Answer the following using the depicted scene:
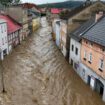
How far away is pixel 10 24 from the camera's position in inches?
2199

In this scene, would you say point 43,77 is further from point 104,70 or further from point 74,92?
point 104,70

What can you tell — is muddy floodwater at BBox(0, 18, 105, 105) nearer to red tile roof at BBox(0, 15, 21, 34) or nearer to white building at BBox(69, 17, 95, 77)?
white building at BBox(69, 17, 95, 77)

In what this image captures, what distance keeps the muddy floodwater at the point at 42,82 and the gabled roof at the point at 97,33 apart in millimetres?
6847

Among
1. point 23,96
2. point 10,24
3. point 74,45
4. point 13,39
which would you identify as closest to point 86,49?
point 74,45

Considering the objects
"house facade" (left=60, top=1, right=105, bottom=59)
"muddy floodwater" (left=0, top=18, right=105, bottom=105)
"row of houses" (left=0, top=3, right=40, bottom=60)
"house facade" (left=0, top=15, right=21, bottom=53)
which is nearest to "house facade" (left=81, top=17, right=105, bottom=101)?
"muddy floodwater" (left=0, top=18, right=105, bottom=105)

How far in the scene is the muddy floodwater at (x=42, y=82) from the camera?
28.2 m

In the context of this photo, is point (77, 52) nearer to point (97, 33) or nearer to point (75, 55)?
point (75, 55)

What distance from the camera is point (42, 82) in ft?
110

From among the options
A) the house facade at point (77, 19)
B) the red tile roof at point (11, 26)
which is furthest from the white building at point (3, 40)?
the house facade at point (77, 19)

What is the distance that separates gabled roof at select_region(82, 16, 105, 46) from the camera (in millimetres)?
28709

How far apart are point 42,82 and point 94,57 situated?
874cm

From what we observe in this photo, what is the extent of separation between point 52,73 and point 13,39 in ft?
62.8

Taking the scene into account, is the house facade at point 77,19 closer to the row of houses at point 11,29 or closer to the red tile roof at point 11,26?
the row of houses at point 11,29

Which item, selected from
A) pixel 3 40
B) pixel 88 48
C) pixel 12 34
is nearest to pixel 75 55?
pixel 88 48
